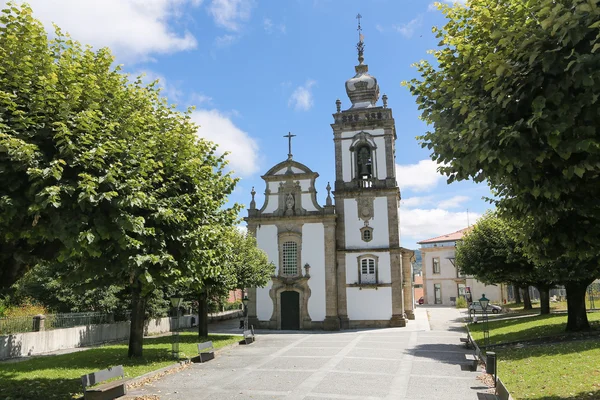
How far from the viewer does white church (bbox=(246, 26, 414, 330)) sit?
32031 millimetres

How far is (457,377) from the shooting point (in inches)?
510

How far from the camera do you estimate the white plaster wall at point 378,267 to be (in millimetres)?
32219

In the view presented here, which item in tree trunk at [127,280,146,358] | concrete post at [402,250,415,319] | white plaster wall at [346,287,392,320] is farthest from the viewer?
concrete post at [402,250,415,319]

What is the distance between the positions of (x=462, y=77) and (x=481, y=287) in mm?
58871

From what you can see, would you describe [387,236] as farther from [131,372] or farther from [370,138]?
[131,372]

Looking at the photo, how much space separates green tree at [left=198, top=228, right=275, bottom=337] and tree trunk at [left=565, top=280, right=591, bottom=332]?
14.8 m

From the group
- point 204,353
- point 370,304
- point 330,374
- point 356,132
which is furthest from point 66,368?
point 356,132

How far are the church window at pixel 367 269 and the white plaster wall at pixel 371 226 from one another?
85 centimetres

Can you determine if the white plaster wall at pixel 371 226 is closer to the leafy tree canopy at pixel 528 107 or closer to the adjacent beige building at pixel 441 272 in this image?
the leafy tree canopy at pixel 528 107

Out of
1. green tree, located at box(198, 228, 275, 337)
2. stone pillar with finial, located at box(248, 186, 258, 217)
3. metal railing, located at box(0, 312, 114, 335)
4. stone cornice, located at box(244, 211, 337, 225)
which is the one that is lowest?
metal railing, located at box(0, 312, 114, 335)

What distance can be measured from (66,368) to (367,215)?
22661 mm

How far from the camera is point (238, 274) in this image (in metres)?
25.9

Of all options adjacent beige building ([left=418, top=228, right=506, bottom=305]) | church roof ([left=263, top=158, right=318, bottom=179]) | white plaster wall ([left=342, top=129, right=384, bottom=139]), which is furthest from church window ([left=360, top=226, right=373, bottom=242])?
adjacent beige building ([left=418, top=228, right=506, bottom=305])

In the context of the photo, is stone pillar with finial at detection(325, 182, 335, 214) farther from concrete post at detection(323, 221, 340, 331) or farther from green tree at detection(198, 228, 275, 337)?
green tree at detection(198, 228, 275, 337)
